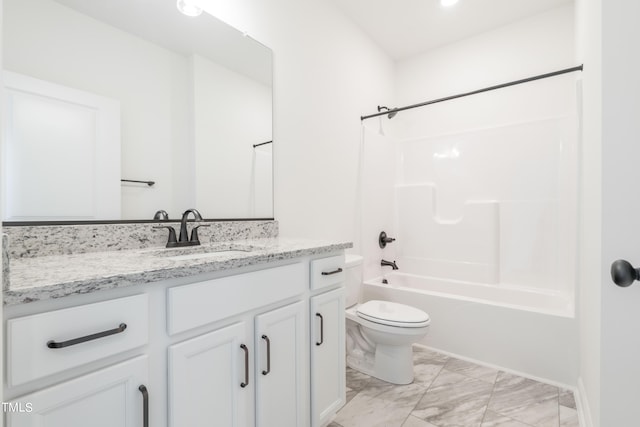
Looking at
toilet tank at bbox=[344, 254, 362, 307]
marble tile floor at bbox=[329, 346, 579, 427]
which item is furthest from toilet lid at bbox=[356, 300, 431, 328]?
marble tile floor at bbox=[329, 346, 579, 427]

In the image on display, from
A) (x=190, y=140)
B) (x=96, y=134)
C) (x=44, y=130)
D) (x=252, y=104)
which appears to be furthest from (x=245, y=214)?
(x=44, y=130)

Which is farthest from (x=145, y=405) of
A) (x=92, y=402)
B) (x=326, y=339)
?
(x=326, y=339)

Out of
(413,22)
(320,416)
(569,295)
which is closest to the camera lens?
(320,416)

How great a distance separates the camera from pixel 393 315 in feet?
6.15

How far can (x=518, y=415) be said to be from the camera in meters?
1.58

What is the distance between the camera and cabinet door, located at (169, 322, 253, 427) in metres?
0.85

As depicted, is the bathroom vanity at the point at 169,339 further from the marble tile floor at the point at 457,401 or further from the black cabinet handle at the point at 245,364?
the marble tile floor at the point at 457,401

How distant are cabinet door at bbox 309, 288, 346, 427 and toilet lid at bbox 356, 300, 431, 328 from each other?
43 cm

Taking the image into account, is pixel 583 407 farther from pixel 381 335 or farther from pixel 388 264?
pixel 388 264

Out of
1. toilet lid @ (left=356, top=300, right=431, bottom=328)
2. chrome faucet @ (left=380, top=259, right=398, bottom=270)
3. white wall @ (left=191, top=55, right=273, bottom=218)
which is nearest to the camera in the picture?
white wall @ (left=191, top=55, right=273, bottom=218)

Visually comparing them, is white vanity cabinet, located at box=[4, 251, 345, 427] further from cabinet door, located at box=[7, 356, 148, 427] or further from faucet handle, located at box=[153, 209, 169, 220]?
faucet handle, located at box=[153, 209, 169, 220]

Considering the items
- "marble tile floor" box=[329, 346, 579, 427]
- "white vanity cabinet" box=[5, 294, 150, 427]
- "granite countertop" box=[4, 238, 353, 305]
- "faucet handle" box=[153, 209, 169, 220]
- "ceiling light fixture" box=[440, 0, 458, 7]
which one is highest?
"ceiling light fixture" box=[440, 0, 458, 7]

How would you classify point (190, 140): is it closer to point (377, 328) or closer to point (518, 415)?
point (377, 328)

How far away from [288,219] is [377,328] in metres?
0.88
